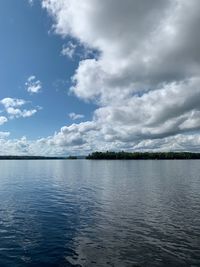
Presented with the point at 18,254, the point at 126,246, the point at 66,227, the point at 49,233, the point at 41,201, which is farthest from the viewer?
the point at 41,201

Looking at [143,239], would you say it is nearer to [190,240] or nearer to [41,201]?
[190,240]

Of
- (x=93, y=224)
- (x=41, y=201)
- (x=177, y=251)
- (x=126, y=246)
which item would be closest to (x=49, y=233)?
(x=93, y=224)

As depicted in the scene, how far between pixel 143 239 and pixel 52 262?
9.82 metres

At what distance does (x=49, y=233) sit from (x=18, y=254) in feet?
19.8

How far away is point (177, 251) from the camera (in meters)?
23.4

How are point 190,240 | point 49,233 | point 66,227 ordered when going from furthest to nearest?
1. point 66,227
2. point 49,233
3. point 190,240

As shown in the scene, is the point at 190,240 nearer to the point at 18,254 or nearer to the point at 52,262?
the point at 52,262

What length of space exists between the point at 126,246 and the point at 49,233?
Answer: 9014mm

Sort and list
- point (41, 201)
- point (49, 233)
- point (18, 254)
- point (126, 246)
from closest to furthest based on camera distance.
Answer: point (18, 254)
point (126, 246)
point (49, 233)
point (41, 201)

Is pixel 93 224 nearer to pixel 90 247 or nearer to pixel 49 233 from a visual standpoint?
pixel 49 233

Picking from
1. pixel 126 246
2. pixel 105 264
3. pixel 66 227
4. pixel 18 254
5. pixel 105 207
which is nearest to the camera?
pixel 105 264

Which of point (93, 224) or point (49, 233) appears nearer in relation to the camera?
point (49, 233)

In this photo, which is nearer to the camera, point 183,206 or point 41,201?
point 183,206

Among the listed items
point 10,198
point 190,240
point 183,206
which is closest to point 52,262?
point 190,240
